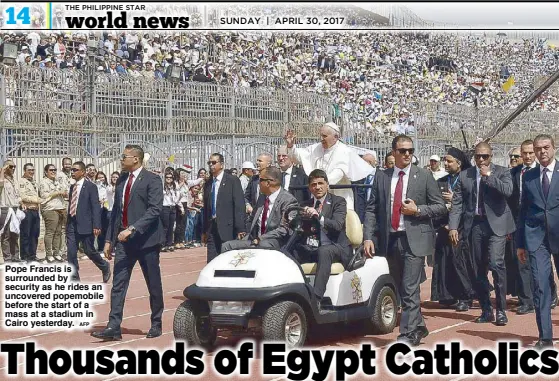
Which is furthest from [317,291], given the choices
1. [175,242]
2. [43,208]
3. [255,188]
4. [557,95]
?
[557,95]

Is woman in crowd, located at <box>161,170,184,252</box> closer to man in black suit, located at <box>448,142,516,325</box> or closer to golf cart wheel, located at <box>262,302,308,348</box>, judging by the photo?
man in black suit, located at <box>448,142,516,325</box>

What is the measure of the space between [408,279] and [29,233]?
9902 mm

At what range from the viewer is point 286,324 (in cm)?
902

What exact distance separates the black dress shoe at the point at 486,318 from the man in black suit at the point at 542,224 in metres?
1.75

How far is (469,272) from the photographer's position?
40.0 feet

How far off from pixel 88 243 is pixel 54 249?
4.17 m

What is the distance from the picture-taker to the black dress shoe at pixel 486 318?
11.3 m

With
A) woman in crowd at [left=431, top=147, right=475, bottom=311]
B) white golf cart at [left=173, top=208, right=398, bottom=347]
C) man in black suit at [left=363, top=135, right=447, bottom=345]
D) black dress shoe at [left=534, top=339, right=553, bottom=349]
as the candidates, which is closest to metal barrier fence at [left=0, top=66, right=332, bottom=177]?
woman in crowd at [left=431, top=147, right=475, bottom=311]

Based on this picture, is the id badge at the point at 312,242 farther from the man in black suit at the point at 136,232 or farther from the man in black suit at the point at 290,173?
the man in black suit at the point at 290,173

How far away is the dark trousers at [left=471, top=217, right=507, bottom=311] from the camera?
11.2 m

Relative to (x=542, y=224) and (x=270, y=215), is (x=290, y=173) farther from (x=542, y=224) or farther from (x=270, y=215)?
(x=542, y=224)

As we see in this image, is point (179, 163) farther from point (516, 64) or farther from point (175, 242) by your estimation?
point (516, 64)

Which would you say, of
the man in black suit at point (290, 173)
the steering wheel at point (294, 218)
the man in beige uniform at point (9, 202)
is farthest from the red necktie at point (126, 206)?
the man in beige uniform at point (9, 202)

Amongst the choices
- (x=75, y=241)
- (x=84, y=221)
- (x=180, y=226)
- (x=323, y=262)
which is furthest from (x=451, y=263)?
(x=180, y=226)
